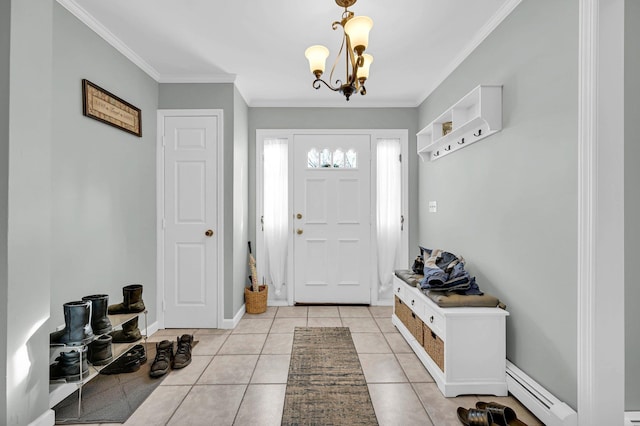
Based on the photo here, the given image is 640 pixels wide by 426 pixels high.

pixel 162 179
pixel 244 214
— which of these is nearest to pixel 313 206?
pixel 244 214

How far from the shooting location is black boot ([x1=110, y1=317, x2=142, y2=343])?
7.41 ft

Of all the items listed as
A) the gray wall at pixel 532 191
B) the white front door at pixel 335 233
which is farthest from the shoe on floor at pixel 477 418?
the white front door at pixel 335 233

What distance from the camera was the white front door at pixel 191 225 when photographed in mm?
Answer: 3299

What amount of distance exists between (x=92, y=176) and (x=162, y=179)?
91 cm

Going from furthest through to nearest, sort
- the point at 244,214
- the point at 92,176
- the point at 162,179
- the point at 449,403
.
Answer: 1. the point at 244,214
2. the point at 162,179
3. the point at 92,176
4. the point at 449,403

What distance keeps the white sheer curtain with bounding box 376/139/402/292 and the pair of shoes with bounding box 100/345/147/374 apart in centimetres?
271

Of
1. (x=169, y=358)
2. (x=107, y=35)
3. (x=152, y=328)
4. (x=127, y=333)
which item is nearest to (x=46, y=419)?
(x=127, y=333)

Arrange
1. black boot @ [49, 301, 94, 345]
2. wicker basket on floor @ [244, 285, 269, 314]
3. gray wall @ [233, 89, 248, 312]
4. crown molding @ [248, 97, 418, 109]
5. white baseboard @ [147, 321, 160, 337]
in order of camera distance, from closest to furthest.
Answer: black boot @ [49, 301, 94, 345] < white baseboard @ [147, 321, 160, 337] < gray wall @ [233, 89, 248, 312] < wicker basket on floor @ [244, 285, 269, 314] < crown molding @ [248, 97, 418, 109]

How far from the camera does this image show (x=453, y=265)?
2.44 m

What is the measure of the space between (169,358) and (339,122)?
122 inches

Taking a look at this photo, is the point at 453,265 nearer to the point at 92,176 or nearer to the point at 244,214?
the point at 244,214

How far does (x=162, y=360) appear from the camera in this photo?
2428 millimetres

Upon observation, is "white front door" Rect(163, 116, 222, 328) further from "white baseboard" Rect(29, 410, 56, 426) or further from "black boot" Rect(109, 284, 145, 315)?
"white baseboard" Rect(29, 410, 56, 426)

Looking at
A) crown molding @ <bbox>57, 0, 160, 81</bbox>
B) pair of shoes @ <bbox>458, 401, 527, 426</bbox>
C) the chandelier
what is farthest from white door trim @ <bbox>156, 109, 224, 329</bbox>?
pair of shoes @ <bbox>458, 401, 527, 426</bbox>
